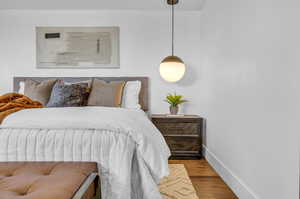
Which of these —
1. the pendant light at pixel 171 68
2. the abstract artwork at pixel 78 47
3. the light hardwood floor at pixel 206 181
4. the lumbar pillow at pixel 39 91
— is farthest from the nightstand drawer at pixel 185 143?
the lumbar pillow at pixel 39 91

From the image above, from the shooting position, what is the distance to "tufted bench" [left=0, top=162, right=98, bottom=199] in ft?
3.27

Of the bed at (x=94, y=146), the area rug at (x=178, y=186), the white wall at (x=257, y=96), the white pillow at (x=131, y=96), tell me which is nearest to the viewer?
the white wall at (x=257, y=96)

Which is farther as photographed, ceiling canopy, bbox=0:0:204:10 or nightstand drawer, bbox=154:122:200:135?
ceiling canopy, bbox=0:0:204:10

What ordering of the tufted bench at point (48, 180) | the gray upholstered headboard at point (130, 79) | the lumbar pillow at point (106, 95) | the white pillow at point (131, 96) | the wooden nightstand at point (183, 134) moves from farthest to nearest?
1. the gray upholstered headboard at point (130, 79)
2. the wooden nightstand at point (183, 134)
3. the white pillow at point (131, 96)
4. the lumbar pillow at point (106, 95)
5. the tufted bench at point (48, 180)

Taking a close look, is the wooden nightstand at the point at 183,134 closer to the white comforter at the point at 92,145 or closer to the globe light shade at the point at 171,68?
the globe light shade at the point at 171,68

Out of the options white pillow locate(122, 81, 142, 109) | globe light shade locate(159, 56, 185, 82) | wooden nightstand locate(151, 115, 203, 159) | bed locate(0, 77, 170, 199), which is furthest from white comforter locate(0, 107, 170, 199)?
globe light shade locate(159, 56, 185, 82)

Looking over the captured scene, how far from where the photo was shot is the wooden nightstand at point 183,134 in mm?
3178

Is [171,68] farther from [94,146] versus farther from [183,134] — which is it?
[94,146]

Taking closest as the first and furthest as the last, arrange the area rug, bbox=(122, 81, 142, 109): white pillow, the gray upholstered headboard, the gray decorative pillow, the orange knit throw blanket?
1. the orange knit throw blanket
2. the area rug
3. the gray decorative pillow
4. bbox=(122, 81, 142, 109): white pillow
5. the gray upholstered headboard

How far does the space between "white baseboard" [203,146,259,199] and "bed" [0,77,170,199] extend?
0.71 metres

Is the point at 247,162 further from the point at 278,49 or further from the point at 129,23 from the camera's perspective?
the point at 129,23

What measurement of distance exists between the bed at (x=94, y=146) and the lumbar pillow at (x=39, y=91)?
133 centimetres

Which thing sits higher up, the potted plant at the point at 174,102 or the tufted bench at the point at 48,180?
the potted plant at the point at 174,102

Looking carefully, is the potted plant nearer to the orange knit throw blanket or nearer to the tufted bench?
the orange knit throw blanket
